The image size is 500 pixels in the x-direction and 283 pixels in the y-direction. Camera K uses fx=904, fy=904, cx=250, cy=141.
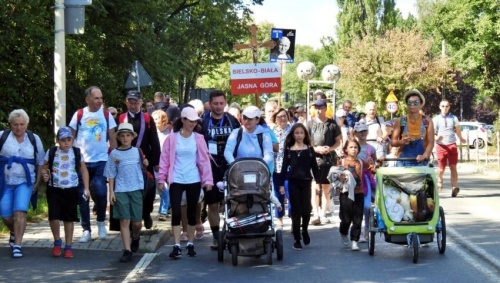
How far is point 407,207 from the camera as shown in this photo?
427 inches

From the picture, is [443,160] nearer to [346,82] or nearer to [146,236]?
[146,236]

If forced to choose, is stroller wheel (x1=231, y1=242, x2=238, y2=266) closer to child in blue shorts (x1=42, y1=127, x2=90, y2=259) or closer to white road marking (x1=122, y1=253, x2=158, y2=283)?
white road marking (x1=122, y1=253, x2=158, y2=283)

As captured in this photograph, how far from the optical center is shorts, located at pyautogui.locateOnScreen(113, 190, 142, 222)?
10.8 metres

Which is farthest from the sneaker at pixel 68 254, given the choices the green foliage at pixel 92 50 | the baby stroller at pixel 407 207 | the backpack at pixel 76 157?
the green foliage at pixel 92 50

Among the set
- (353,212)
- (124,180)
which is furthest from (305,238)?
(124,180)

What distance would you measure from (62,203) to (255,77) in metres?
8.72

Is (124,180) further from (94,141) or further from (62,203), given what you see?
(94,141)

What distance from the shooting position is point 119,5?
24438 millimetres

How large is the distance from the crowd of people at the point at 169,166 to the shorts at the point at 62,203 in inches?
0.5

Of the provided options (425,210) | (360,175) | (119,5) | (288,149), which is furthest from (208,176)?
(119,5)

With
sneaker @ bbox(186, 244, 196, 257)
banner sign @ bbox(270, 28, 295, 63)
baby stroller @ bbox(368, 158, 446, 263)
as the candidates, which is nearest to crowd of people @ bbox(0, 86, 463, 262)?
sneaker @ bbox(186, 244, 196, 257)

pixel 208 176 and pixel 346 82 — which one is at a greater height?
pixel 346 82

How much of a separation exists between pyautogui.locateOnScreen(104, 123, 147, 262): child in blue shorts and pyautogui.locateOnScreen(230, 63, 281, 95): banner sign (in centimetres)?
823

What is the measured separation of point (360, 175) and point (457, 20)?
28.3m
